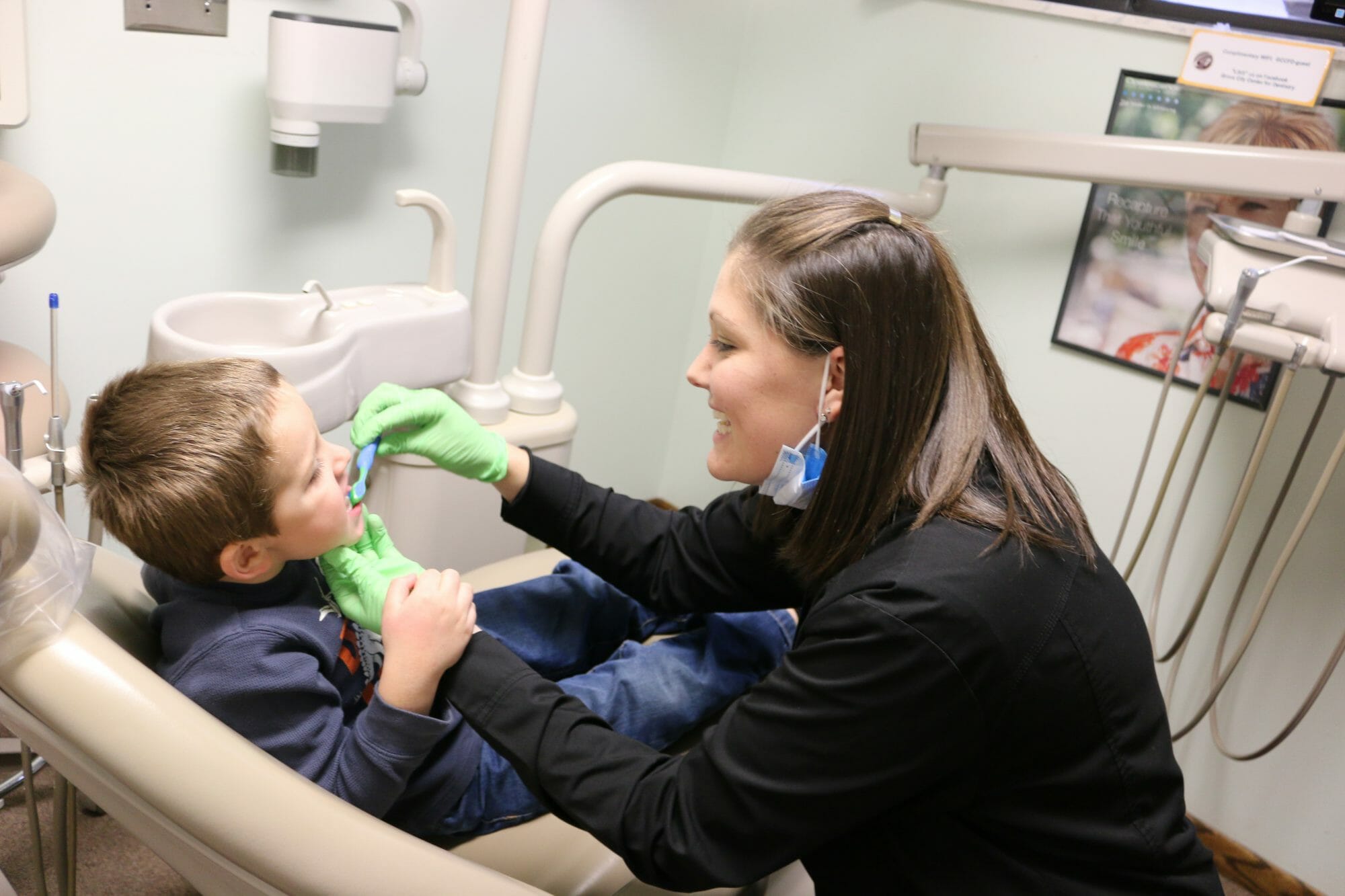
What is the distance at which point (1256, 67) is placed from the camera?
148cm

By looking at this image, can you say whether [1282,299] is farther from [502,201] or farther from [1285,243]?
[502,201]

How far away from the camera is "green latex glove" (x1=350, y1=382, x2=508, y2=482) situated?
1178 mm

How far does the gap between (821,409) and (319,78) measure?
861 mm

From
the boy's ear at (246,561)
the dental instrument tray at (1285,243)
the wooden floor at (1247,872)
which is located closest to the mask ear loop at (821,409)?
the boy's ear at (246,561)

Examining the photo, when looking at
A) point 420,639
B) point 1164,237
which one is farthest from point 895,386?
point 1164,237

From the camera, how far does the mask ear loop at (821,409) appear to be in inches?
37.8

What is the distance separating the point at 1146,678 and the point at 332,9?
137 centimetres

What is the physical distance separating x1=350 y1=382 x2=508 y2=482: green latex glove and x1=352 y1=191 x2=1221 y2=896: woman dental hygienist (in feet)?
1.03

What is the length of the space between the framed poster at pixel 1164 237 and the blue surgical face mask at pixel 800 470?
847mm

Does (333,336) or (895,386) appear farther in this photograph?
(333,336)

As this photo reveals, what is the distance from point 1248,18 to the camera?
175 cm

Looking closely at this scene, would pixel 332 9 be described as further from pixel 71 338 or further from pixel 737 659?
pixel 737 659

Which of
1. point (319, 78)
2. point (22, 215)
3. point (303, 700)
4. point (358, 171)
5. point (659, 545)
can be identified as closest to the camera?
point (303, 700)

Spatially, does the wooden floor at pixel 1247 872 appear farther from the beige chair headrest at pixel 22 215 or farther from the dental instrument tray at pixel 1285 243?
the beige chair headrest at pixel 22 215
